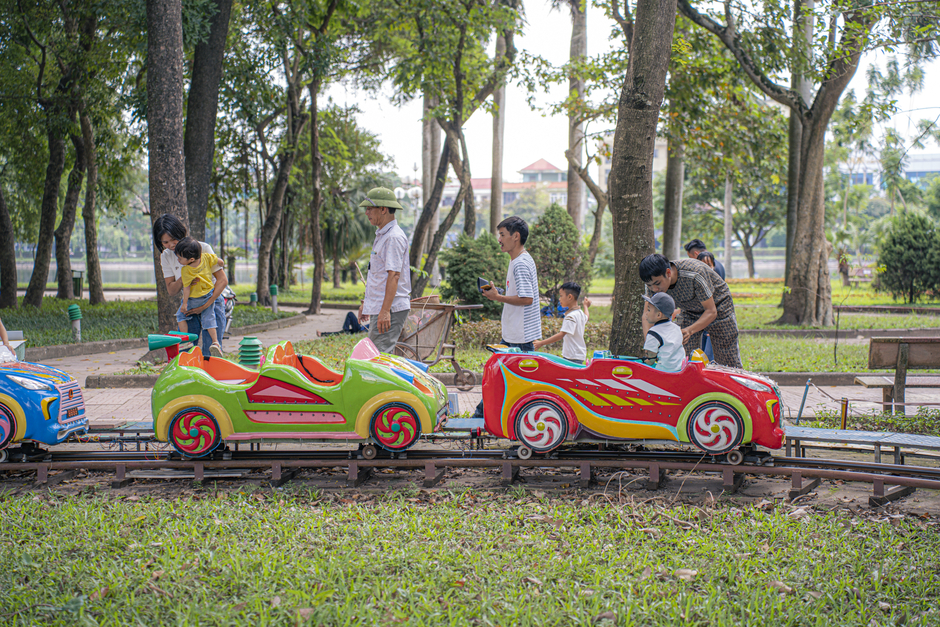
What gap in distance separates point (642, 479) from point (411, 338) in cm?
453

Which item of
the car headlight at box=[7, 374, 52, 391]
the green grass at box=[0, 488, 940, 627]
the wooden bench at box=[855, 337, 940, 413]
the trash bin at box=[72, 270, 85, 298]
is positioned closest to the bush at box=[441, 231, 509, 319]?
the wooden bench at box=[855, 337, 940, 413]

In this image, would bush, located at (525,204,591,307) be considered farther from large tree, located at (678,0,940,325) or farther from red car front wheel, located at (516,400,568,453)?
red car front wheel, located at (516,400,568,453)

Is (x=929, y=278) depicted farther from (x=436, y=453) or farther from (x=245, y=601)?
(x=245, y=601)

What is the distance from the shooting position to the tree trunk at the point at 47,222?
1891 centimetres

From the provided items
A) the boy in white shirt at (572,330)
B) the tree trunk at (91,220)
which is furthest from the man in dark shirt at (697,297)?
the tree trunk at (91,220)

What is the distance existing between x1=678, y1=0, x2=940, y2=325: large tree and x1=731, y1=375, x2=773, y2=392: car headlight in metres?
9.02

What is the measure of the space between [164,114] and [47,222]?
11.9 metres

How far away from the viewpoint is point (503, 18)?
602 inches

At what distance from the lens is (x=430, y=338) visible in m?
9.02

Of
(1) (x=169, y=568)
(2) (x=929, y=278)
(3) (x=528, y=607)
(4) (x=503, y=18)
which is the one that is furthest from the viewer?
(2) (x=929, y=278)

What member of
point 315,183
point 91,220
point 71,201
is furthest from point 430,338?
point 91,220

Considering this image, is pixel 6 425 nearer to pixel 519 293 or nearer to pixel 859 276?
pixel 519 293

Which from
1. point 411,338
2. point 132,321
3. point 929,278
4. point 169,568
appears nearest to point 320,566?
point 169,568

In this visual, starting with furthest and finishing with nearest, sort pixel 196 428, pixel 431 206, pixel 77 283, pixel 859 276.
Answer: pixel 859 276 → pixel 77 283 → pixel 431 206 → pixel 196 428
